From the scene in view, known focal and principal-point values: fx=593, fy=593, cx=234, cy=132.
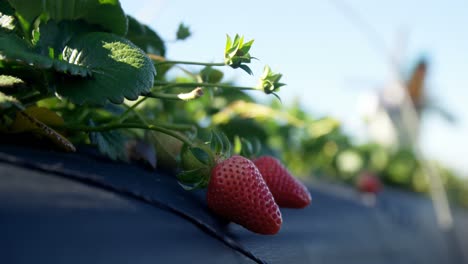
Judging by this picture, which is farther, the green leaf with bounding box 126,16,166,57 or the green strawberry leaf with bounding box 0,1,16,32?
the green leaf with bounding box 126,16,166,57

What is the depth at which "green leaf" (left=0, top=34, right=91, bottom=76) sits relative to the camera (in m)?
0.44

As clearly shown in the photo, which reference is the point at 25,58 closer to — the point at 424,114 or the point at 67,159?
the point at 67,159

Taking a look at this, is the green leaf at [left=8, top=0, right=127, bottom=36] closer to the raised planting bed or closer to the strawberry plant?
the strawberry plant

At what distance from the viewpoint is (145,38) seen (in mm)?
685

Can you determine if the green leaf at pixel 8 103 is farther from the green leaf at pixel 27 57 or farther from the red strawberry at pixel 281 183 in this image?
the red strawberry at pixel 281 183

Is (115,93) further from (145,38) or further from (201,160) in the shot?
(145,38)

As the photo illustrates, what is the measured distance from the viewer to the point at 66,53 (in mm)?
526

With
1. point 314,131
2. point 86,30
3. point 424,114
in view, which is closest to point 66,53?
point 86,30

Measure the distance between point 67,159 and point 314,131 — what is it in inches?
56.2

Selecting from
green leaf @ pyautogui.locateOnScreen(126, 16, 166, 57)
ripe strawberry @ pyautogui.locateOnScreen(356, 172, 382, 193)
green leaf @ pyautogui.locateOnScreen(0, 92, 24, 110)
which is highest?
green leaf @ pyautogui.locateOnScreen(126, 16, 166, 57)

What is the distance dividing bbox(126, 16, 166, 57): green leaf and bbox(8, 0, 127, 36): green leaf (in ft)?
0.24

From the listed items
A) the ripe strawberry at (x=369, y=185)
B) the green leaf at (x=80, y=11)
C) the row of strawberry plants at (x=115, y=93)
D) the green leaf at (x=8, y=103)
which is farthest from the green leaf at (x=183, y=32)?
the ripe strawberry at (x=369, y=185)

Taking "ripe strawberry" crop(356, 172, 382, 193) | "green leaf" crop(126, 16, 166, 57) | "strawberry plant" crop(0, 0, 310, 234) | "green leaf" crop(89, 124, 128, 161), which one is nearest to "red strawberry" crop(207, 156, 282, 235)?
"strawberry plant" crop(0, 0, 310, 234)

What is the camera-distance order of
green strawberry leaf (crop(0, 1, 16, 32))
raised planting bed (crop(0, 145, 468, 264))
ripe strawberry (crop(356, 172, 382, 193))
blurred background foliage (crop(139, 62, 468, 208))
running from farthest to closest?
ripe strawberry (crop(356, 172, 382, 193)), blurred background foliage (crop(139, 62, 468, 208)), green strawberry leaf (crop(0, 1, 16, 32)), raised planting bed (crop(0, 145, 468, 264))
